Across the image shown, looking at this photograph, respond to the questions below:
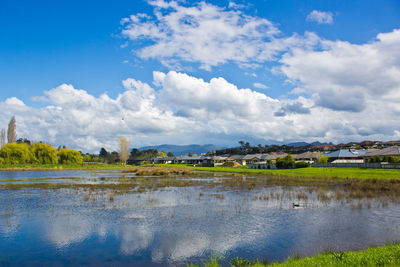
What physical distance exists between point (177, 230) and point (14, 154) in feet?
368

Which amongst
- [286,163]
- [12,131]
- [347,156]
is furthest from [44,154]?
[347,156]

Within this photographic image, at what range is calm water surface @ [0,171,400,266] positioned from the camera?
1298cm

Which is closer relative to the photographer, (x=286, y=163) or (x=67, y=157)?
(x=286, y=163)

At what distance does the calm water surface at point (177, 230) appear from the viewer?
42.6 feet

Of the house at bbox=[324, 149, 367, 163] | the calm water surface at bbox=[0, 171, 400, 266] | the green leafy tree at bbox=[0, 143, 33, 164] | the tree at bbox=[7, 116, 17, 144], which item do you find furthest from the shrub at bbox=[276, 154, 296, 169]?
the tree at bbox=[7, 116, 17, 144]

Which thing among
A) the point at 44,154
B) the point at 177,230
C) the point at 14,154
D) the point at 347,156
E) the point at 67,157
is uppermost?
the point at 14,154

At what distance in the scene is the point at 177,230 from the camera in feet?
54.4

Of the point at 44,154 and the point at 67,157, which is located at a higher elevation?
the point at 44,154

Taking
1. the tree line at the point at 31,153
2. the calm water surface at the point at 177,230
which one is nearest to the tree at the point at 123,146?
the tree line at the point at 31,153

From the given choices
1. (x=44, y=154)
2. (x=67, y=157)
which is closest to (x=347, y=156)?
(x=67, y=157)

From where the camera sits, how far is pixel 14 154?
4195 inches

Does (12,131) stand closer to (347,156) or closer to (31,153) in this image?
(31,153)

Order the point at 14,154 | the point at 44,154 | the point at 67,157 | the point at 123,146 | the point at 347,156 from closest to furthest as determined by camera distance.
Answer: the point at 347,156 < the point at 14,154 < the point at 44,154 < the point at 67,157 < the point at 123,146

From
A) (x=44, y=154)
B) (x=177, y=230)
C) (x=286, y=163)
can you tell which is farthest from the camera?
(x=44, y=154)
